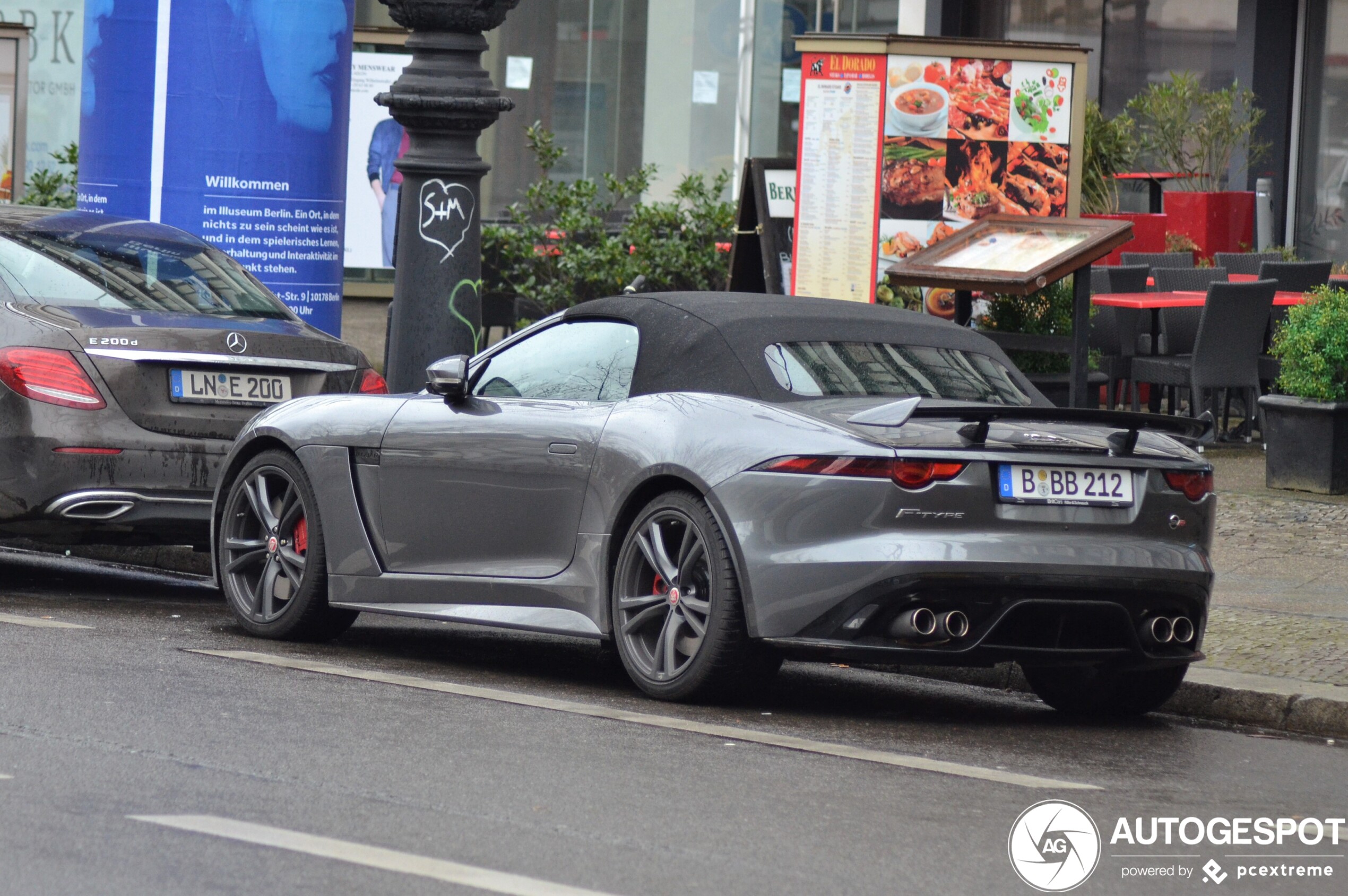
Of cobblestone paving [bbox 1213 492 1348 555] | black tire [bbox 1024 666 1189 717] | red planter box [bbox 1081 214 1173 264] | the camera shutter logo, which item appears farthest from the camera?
red planter box [bbox 1081 214 1173 264]

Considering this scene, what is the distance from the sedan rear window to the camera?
6.88 metres

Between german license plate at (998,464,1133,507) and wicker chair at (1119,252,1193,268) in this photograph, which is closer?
german license plate at (998,464,1133,507)

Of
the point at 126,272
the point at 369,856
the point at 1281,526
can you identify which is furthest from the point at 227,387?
the point at 1281,526

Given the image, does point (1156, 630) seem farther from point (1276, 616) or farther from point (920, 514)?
point (1276, 616)

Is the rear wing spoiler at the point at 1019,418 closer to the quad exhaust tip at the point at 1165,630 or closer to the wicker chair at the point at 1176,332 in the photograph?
the quad exhaust tip at the point at 1165,630

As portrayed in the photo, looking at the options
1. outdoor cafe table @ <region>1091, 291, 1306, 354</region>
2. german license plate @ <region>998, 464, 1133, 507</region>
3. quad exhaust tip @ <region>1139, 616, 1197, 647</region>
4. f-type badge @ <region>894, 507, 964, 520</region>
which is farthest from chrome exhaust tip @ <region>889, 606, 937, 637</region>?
outdoor cafe table @ <region>1091, 291, 1306, 354</region>

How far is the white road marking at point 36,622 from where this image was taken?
799cm

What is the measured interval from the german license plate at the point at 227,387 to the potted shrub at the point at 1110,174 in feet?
46.9

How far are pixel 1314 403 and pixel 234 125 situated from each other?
246 inches

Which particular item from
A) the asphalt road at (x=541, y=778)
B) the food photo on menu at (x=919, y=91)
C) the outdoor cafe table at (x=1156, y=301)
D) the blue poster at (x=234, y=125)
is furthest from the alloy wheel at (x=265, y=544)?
the outdoor cafe table at (x=1156, y=301)

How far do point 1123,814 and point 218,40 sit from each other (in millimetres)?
8097

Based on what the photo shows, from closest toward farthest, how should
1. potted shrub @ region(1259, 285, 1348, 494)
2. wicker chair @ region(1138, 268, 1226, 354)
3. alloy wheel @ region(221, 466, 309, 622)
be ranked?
alloy wheel @ region(221, 466, 309, 622)
potted shrub @ region(1259, 285, 1348, 494)
wicker chair @ region(1138, 268, 1226, 354)

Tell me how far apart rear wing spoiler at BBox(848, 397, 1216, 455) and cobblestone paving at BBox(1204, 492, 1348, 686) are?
1.18m

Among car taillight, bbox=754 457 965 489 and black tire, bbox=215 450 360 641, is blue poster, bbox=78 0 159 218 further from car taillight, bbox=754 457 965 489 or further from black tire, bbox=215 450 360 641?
car taillight, bbox=754 457 965 489
